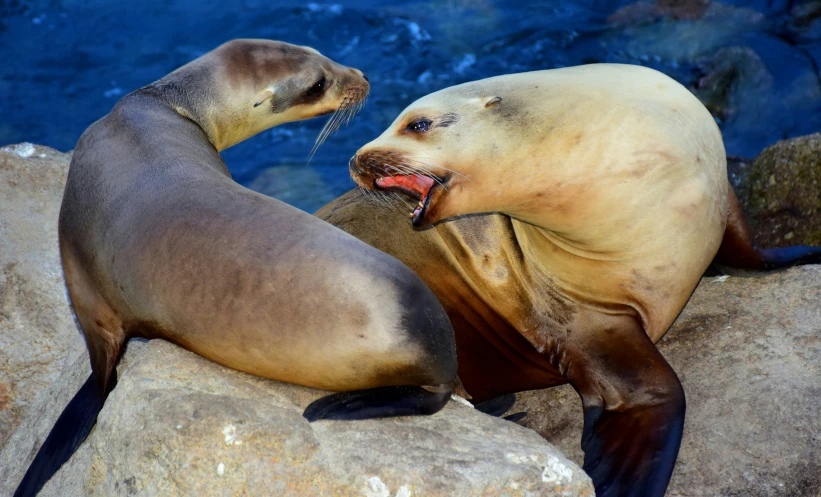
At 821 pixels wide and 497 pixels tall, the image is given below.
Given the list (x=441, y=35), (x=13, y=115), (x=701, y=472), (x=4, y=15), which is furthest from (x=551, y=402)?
(x=4, y=15)

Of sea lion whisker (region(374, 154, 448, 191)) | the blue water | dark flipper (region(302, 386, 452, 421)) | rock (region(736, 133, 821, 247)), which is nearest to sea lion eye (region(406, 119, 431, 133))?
sea lion whisker (region(374, 154, 448, 191))

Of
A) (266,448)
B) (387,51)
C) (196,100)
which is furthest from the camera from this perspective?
(387,51)

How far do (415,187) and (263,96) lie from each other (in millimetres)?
1573

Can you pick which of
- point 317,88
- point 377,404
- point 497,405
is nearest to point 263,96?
point 317,88

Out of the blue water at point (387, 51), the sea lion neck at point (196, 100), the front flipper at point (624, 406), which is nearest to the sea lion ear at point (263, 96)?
the sea lion neck at point (196, 100)

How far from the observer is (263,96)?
5.18 metres

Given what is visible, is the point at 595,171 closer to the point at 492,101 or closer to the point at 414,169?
the point at 492,101

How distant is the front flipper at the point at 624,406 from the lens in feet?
11.2

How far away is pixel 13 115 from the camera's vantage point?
1046cm

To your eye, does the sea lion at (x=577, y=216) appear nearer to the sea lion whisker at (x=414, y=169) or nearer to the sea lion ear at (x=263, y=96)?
the sea lion whisker at (x=414, y=169)

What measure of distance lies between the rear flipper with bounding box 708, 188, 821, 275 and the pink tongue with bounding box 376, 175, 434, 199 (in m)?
1.53

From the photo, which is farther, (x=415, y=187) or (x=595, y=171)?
(x=415, y=187)

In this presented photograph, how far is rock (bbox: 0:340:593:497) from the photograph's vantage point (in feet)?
9.43

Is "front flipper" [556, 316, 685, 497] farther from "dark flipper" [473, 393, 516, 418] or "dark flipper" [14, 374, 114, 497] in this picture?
"dark flipper" [14, 374, 114, 497]
